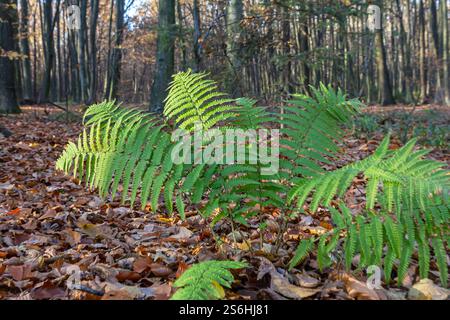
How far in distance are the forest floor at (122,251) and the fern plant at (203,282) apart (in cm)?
21

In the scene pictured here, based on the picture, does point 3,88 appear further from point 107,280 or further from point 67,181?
point 107,280

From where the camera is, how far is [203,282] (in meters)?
1.52

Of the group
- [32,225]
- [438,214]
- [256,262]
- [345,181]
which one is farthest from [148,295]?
[32,225]

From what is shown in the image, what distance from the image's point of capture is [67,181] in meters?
4.17

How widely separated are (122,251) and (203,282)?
3.23ft

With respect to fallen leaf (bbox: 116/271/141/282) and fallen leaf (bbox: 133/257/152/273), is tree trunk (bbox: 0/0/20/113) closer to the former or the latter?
fallen leaf (bbox: 133/257/152/273)

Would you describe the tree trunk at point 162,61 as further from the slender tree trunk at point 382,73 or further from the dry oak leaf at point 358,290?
the slender tree trunk at point 382,73

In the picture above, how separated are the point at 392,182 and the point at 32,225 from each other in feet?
7.44

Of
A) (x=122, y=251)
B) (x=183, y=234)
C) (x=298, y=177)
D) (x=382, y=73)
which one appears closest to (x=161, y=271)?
(x=122, y=251)

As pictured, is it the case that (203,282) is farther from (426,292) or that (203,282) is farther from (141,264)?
(426,292)

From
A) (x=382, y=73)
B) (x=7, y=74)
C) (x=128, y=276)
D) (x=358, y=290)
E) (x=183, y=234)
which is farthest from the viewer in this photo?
(x=382, y=73)

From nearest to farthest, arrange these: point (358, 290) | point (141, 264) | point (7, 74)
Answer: point (358, 290) → point (141, 264) → point (7, 74)

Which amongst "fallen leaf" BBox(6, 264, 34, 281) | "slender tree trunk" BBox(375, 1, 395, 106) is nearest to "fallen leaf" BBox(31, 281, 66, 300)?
"fallen leaf" BBox(6, 264, 34, 281)

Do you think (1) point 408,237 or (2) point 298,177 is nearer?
(1) point 408,237
